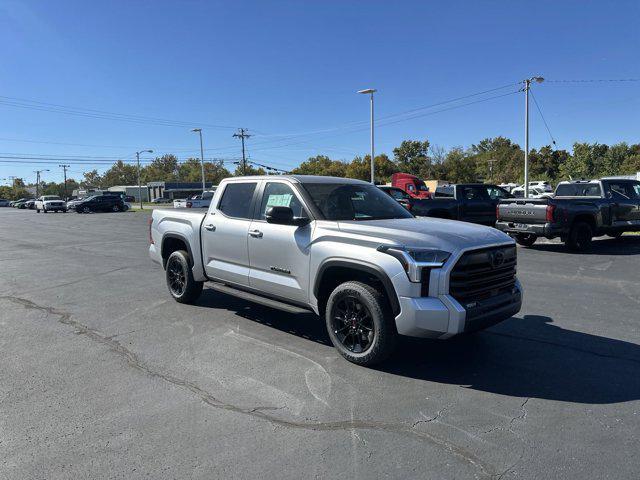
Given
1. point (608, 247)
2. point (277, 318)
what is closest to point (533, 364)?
point (277, 318)

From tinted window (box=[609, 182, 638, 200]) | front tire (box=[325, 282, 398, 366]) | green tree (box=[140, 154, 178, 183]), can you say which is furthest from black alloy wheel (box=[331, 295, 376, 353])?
green tree (box=[140, 154, 178, 183])

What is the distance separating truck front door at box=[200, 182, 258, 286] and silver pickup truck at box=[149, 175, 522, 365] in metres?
0.02

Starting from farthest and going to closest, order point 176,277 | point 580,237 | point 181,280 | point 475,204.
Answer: point 475,204
point 580,237
point 176,277
point 181,280

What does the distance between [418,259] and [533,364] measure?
163cm

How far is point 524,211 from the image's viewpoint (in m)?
12.0

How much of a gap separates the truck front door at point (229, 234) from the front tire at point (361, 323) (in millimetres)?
1449

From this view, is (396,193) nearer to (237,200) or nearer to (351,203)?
(237,200)

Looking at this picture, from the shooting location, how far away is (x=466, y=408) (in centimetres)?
364

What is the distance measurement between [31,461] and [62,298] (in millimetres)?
5086

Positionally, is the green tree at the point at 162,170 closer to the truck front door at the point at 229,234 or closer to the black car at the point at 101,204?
the black car at the point at 101,204

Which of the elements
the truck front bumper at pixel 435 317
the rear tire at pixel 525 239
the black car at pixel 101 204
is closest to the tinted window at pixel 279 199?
the truck front bumper at pixel 435 317

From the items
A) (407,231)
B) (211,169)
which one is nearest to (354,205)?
(407,231)

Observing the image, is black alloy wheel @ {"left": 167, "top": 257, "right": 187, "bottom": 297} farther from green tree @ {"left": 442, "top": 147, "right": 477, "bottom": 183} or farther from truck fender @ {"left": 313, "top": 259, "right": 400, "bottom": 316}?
green tree @ {"left": 442, "top": 147, "right": 477, "bottom": 183}

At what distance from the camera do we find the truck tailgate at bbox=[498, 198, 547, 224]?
38.5 ft
